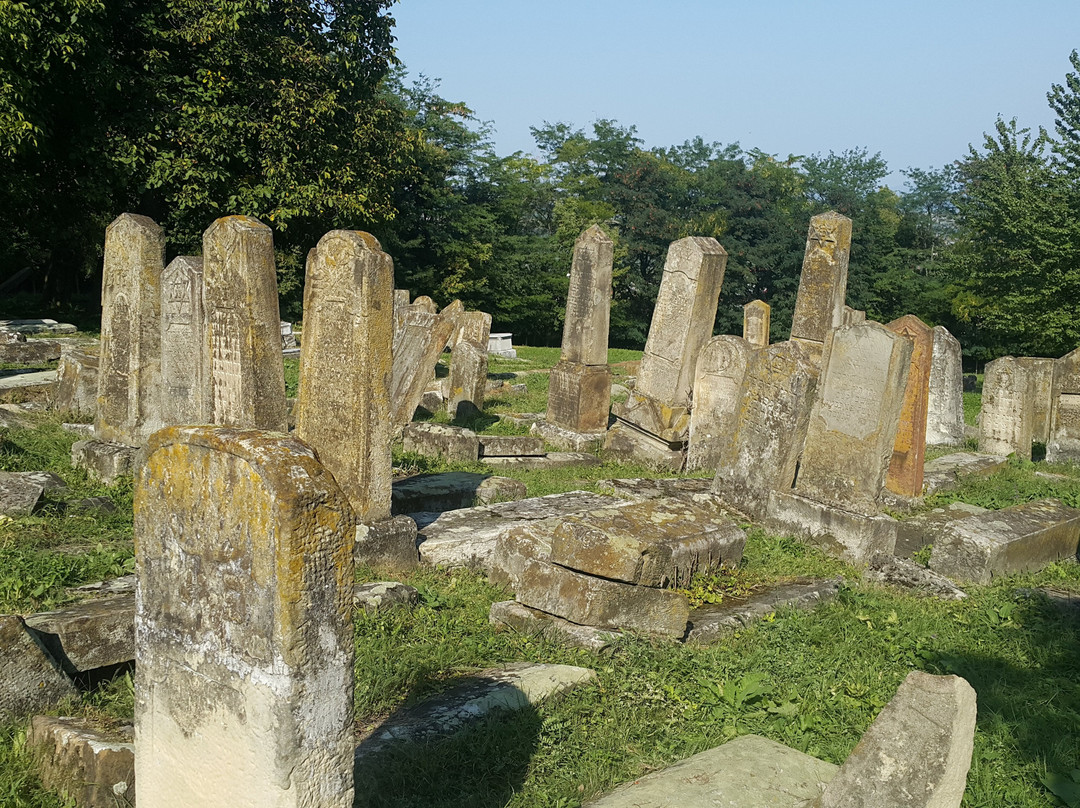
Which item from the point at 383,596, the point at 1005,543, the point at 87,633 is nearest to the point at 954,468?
the point at 1005,543

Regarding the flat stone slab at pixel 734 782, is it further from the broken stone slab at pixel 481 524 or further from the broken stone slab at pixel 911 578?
the broken stone slab at pixel 911 578

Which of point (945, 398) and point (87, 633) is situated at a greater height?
point (945, 398)

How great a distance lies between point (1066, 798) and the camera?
4176 mm

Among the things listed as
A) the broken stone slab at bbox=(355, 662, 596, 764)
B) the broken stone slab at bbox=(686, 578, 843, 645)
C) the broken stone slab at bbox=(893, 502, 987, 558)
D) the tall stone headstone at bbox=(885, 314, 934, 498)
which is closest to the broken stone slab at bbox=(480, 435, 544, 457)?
the tall stone headstone at bbox=(885, 314, 934, 498)

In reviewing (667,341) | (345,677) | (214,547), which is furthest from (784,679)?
(667,341)

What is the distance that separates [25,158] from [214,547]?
62.6ft

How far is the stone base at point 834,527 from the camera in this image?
26.4 feet

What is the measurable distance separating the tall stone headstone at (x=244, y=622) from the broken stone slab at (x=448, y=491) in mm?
5553

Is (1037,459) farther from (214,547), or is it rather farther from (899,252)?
(899,252)

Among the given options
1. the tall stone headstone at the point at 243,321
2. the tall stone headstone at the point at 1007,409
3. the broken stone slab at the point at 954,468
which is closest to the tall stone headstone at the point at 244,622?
the tall stone headstone at the point at 243,321

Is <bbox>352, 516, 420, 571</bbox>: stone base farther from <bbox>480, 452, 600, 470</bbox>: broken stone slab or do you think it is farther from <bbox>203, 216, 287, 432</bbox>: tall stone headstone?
<bbox>480, 452, 600, 470</bbox>: broken stone slab

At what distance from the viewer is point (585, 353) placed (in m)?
12.9

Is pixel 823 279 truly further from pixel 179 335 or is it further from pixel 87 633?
pixel 87 633

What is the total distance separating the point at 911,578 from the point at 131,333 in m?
7.63
